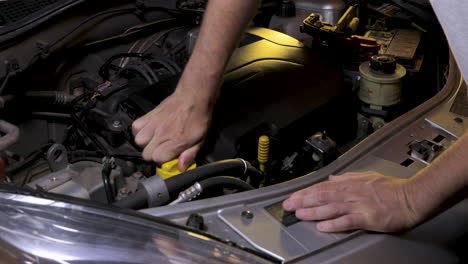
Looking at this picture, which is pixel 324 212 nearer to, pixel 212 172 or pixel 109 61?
pixel 212 172

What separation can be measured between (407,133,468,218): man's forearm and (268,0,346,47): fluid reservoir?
835mm

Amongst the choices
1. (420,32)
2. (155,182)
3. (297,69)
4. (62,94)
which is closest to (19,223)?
(155,182)

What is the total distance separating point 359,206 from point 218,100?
1.48 ft

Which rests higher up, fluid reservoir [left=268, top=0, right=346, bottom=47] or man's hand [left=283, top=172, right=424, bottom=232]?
fluid reservoir [left=268, top=0, right=346, bottom=47]

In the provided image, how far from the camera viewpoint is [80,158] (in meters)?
1.11

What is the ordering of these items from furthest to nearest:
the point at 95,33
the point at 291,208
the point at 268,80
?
the point at 95,33 < the point at 268,80 < the point at 291,208

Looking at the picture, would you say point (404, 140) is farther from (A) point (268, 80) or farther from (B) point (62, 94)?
(B) point (62, 94)

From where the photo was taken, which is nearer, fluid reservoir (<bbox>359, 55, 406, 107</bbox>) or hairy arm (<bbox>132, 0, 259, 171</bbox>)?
hairy arm (<bbox>132, 0, 259, 171</bbox>)

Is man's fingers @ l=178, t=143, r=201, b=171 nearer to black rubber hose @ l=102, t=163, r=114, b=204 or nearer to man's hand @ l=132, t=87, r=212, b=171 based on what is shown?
man's hand @ l=132, t=87, r=212, b=171

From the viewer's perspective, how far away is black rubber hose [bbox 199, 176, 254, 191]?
37.0 inches

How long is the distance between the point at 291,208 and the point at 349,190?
0.11 metres

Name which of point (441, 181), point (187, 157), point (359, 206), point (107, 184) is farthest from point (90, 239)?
point (441, 181)

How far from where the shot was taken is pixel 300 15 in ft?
5.51

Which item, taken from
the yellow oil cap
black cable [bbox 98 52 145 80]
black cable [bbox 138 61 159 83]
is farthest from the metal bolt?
black cable [bbox 98 52 145 80]
